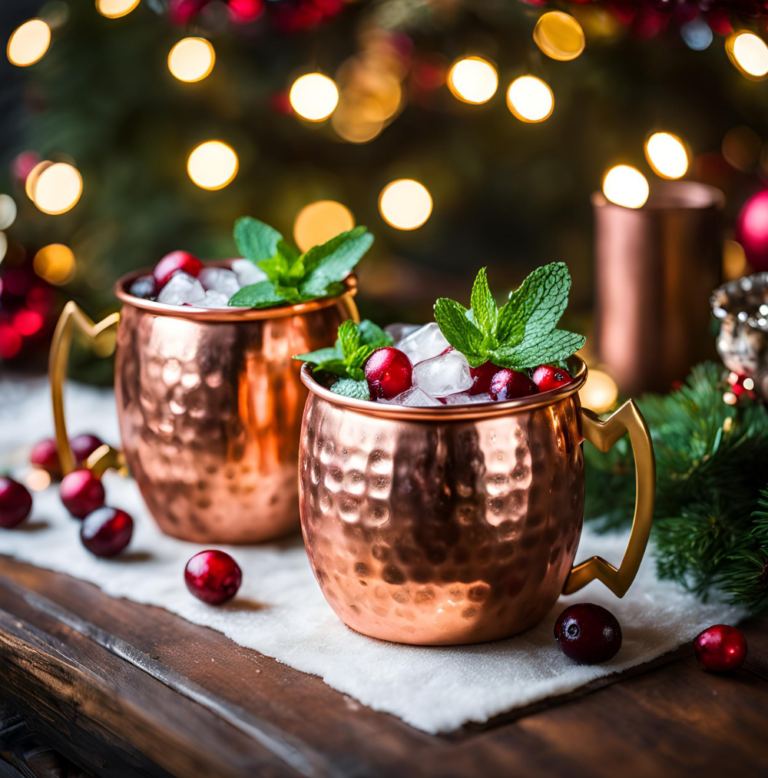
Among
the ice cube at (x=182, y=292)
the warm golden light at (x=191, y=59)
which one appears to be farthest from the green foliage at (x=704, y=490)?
the warm golden light at (x=191, y=59)

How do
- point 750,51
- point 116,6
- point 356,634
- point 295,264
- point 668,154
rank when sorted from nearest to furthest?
point 356,634 → point 295,264 → point 750,51 → point 668,154 → point 116,6

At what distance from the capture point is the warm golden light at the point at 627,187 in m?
1.01

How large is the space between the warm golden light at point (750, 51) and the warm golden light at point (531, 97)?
0.30 meters

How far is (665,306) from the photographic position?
3.14 ft

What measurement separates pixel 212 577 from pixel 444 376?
235mm

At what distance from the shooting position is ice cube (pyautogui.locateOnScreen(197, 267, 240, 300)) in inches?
30.1

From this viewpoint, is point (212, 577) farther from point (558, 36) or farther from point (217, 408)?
point (558, 36)

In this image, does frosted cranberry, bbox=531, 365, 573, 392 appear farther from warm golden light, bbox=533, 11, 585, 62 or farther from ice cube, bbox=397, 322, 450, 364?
warm golden light, bbox=533, 11, 585, 62

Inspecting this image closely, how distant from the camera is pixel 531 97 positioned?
44.6 inches

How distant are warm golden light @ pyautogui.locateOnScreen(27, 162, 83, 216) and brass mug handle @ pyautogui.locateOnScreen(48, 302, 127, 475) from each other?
515mm

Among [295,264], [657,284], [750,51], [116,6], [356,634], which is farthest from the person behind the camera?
[116,6]

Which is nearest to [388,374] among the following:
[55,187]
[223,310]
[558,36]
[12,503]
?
[223,310]

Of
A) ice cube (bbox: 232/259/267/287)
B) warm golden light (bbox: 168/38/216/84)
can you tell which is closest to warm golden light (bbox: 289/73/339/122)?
warm golden light (bbox: 168/38/216/84)

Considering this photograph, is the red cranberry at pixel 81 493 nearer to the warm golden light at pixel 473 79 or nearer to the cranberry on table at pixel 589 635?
the cranberry on table at pixel 589 635
